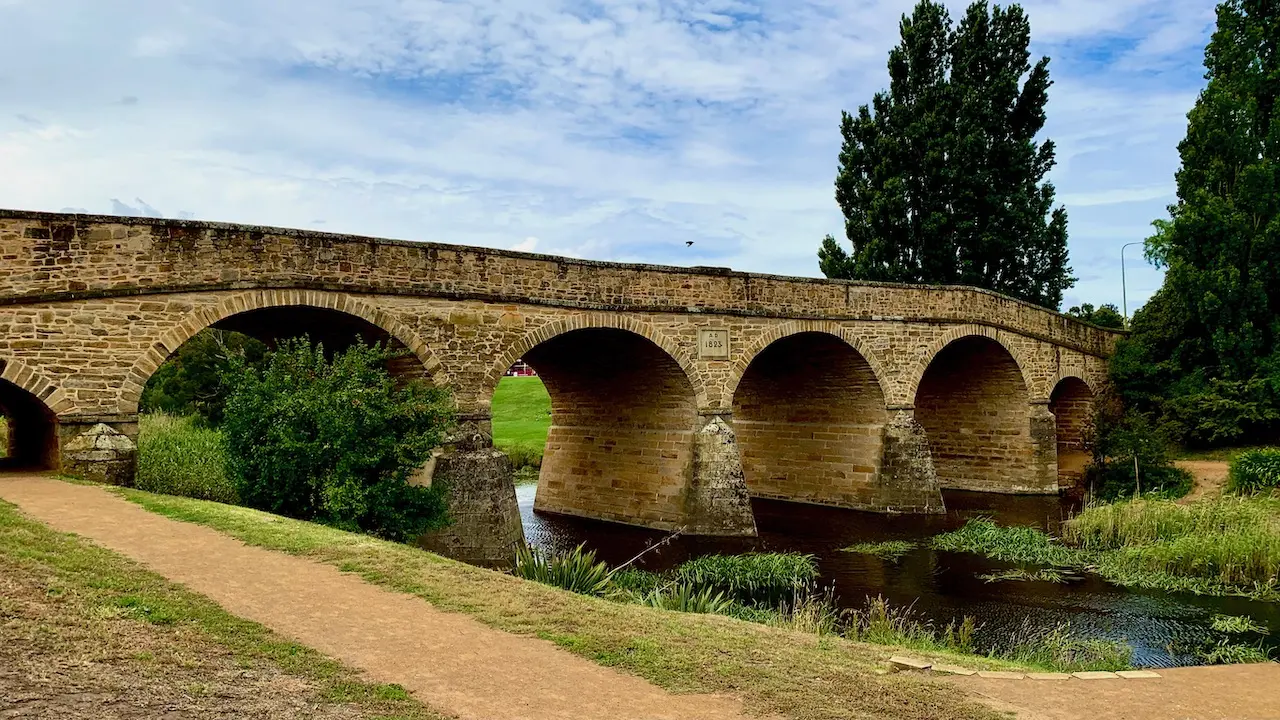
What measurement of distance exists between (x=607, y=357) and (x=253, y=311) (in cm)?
805

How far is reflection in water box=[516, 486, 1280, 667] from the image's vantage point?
12445 mm

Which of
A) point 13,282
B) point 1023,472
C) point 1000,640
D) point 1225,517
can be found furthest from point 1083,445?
point 13,282

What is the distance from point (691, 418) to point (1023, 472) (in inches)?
464

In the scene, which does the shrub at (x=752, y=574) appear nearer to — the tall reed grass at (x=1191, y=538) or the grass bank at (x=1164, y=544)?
the grass bank at (x=1164, y=544)

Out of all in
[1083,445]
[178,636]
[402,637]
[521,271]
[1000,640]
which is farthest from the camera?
[1083,445]

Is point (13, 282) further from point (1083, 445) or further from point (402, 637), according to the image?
point (1083, 445)

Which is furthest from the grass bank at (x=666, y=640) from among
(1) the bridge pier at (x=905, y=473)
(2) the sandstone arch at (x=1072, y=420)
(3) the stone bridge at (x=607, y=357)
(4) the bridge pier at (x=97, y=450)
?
(2) the sandstone arch at (x=1072, y=420)

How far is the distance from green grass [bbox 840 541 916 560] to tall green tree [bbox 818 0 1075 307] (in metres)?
15.5

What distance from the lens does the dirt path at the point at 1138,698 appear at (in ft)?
20.9

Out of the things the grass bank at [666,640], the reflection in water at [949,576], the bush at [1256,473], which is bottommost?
the reflection in water at [949,576]

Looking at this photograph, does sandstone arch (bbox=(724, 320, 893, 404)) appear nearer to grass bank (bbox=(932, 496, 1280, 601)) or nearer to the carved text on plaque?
the carved text on plaque

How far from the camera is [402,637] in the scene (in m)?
6.69

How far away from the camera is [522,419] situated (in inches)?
1805

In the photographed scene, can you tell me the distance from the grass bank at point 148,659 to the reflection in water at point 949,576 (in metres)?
8.98
